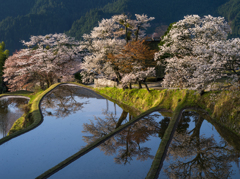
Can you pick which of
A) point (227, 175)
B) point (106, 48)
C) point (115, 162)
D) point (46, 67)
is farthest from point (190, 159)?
point (46, 67)

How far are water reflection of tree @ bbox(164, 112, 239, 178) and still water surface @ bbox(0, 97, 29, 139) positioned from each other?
43.8ft

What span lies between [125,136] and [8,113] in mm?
15248

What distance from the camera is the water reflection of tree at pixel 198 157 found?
9.02 m

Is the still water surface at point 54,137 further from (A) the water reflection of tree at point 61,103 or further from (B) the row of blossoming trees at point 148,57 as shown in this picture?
(B) the row of blossoming trees at point 148,57

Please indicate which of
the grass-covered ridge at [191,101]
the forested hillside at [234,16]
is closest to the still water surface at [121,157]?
the grass-covered ridge at [191,101]

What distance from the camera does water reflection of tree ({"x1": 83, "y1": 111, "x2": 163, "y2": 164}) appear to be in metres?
10.8

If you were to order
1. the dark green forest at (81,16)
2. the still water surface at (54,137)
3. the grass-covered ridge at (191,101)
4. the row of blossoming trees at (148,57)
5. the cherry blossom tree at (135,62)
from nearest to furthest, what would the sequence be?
the still water surface at (54,137), the row of blossoming trees at (148,57), the grass-covered ridge at (191,101), the cherry blossom tree at (135,62), the dark green forest at (81,16)

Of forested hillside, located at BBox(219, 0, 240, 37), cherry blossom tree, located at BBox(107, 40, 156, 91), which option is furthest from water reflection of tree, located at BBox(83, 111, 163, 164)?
forested hillside, located at BBox(219, 0, 240, 37)

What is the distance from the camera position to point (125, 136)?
13.3 meters

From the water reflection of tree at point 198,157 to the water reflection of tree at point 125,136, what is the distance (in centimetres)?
137

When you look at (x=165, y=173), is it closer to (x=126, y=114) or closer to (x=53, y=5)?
(x=126, y=114)

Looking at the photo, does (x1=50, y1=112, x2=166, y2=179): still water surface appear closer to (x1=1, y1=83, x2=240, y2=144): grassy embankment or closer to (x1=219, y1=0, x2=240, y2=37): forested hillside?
(x1=1, y1=83, x2=240, y2=144): grassy embankment

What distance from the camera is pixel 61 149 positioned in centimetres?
1180

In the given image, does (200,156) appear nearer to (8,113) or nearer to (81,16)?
(8,113)
